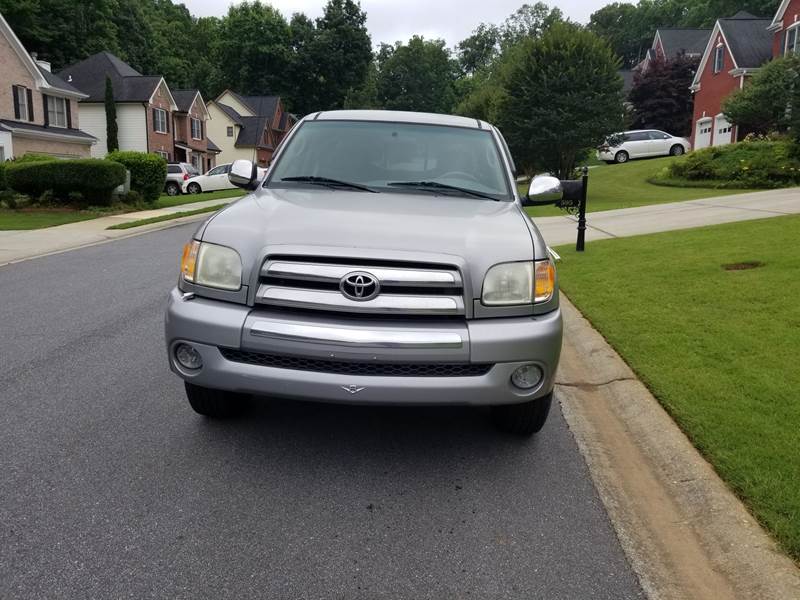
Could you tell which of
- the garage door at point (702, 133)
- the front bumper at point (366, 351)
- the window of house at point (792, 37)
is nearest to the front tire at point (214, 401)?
the front bumper at point (366, 351)

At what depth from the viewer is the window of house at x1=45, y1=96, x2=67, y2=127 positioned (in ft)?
115

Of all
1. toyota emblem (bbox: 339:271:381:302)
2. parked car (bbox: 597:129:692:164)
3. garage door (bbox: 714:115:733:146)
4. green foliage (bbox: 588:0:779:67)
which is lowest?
toyota emblem (bbox: 339:271:381:302)

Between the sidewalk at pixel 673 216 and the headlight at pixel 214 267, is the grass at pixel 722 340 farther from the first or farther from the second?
the sidewalk at pixel 673 216

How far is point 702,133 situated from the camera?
39062mm

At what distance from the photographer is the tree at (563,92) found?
23562mm

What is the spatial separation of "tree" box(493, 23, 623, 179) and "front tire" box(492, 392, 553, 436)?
2130cm

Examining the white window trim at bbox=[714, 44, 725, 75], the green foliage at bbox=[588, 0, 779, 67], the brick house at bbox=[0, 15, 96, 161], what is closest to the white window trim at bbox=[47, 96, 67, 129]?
the brick house at bbox=[0, 15, 96, 161]

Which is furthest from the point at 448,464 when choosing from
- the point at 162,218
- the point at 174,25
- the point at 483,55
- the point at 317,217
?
the point at 483,55

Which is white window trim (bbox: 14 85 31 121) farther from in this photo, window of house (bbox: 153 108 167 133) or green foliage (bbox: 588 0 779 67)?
green foliage (bbox: 588 0 779 67)

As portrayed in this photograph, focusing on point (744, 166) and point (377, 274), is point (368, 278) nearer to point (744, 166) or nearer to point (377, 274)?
point (377, 274)

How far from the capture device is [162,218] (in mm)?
19406

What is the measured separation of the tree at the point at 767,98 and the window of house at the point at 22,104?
31.1 m

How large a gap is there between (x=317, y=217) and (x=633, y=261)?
630 centimetres

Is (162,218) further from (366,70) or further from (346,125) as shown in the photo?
(366,70)
